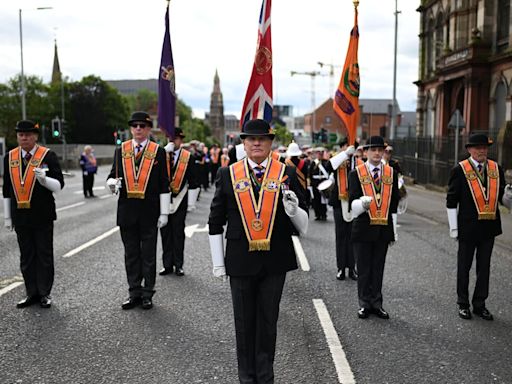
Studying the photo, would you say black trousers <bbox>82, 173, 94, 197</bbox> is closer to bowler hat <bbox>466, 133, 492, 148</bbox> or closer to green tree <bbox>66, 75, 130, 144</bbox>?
bowler hat <bbox>466, 133, 492, 148</bbox>

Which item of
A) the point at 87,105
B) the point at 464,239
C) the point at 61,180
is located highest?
the point at 87,105

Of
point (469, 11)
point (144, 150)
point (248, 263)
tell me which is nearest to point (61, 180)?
point (144, 150)

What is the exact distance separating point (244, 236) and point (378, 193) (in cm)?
269

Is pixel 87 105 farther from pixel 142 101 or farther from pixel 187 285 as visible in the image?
pixel 187 285

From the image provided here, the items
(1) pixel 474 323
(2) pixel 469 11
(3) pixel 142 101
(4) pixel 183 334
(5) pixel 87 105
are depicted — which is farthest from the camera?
(3) pixel 142 101

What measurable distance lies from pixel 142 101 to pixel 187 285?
126 m

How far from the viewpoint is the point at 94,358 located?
4965mm

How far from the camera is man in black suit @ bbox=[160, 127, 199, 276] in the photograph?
854 centimetres

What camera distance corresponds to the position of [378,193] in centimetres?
649

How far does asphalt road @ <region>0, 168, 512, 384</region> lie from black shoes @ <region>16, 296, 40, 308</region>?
0.10 meters

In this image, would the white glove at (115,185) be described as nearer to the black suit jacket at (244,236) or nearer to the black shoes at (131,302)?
the black shoes at (131,302)

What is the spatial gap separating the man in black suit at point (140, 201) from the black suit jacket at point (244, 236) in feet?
7.88

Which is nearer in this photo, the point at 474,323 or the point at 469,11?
the point at 474,323

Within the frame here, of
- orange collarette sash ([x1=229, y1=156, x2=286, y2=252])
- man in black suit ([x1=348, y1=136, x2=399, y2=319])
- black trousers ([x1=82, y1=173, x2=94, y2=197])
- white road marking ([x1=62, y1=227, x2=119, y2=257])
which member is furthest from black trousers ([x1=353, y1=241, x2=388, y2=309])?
black trousers ([x1=82, y1=173, x2=94, y2=197])
